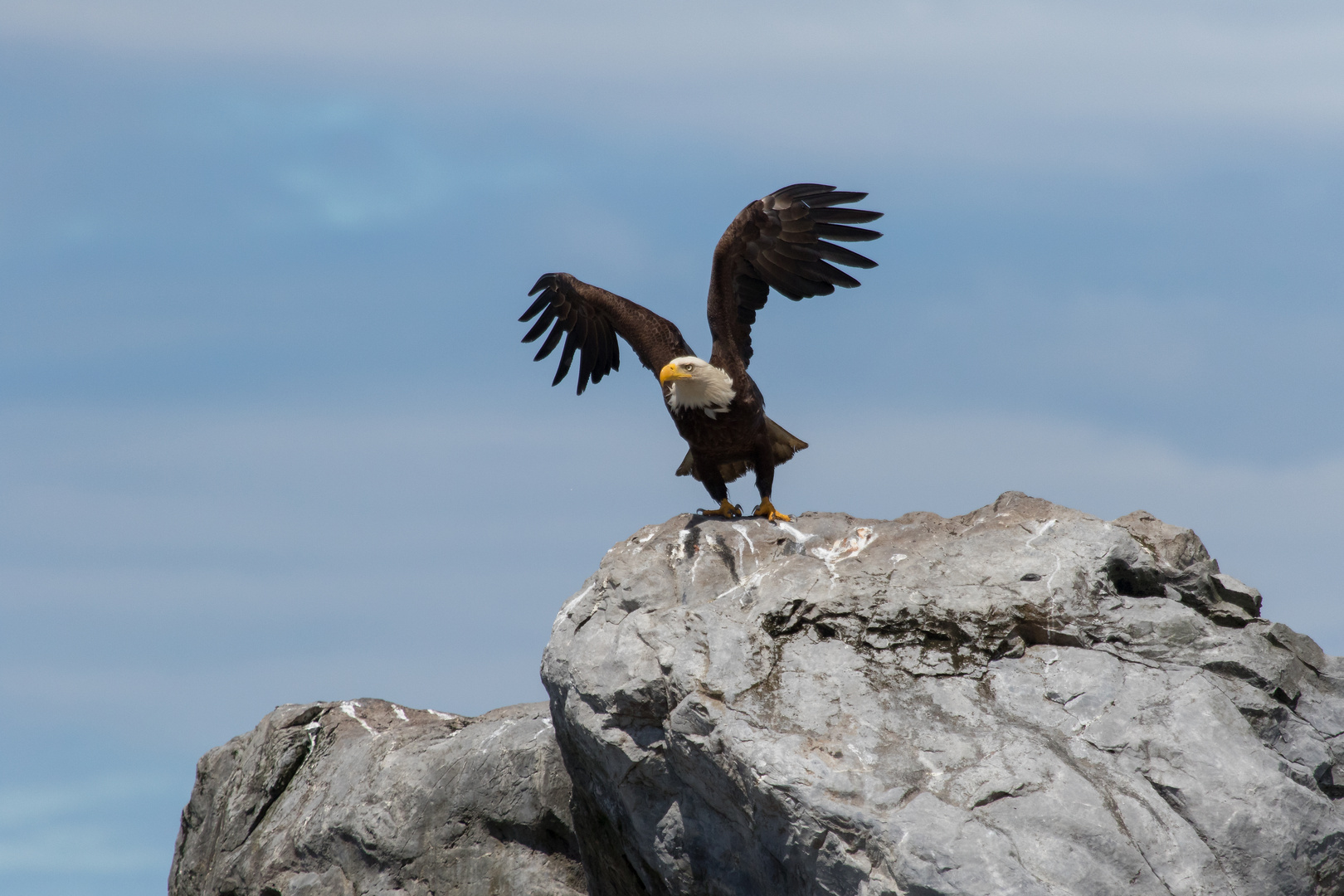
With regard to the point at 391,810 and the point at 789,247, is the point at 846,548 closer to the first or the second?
the point at 789,247

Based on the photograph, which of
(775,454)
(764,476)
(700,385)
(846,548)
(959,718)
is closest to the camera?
(959,718)

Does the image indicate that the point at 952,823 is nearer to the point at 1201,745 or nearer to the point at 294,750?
the point at 1201,745

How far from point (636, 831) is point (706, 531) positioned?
2054mm

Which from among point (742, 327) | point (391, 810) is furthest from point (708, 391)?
point (391, 810)

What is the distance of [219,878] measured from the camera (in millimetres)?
10562

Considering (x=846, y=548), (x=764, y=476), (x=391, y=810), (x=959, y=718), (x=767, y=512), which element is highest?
(x=764, y=476)

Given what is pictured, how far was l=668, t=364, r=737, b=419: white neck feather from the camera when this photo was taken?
9.13 meters

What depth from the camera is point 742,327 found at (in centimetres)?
1025

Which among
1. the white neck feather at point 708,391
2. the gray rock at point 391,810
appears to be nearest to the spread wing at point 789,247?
the white neck feather at point 708,391

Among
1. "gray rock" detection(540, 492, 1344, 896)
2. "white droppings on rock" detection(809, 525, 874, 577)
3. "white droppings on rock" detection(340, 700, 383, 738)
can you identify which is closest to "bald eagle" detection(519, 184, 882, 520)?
"white droppings on rock" detection(809, 525, 874, 577)

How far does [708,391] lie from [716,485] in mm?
871

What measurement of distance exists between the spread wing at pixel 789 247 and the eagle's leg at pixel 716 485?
0.81 m

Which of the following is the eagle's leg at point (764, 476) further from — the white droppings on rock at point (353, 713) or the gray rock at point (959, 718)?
the white droppings on rock at point (353, 713)

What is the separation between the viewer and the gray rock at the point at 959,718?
5.76m
